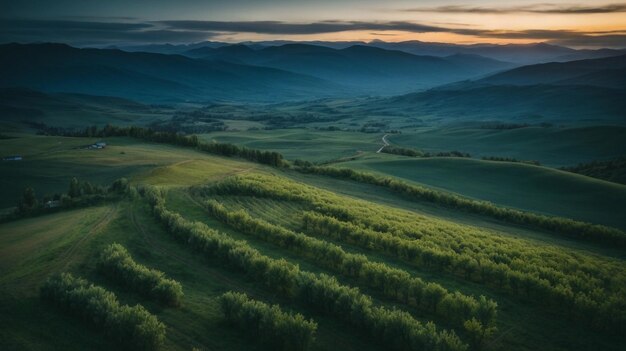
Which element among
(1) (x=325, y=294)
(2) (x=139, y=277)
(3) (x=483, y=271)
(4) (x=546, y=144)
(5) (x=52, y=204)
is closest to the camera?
(1) (x=325, y=294)

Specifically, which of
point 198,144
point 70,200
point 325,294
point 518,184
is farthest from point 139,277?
point 518,184

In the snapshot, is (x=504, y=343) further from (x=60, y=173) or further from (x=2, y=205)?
(x=60, y=173)

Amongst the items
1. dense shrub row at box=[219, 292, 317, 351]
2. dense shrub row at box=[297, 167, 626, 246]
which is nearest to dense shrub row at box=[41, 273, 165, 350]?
dense shrub row at box=[219, 292, 317, 351]

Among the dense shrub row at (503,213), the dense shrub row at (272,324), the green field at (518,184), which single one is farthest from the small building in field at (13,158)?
the dense shrub row at (272,324)

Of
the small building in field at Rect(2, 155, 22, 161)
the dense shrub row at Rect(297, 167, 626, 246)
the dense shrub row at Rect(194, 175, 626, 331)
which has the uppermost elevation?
the dense shrub row at Rect(194, 175, 626, 331)

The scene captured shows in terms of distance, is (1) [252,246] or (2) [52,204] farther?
(2) [52,204]

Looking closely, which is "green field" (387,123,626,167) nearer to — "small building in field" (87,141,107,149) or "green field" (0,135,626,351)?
"green field" (0,135,626,351)

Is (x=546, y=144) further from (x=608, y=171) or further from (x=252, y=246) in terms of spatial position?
(x=252, y=246)
